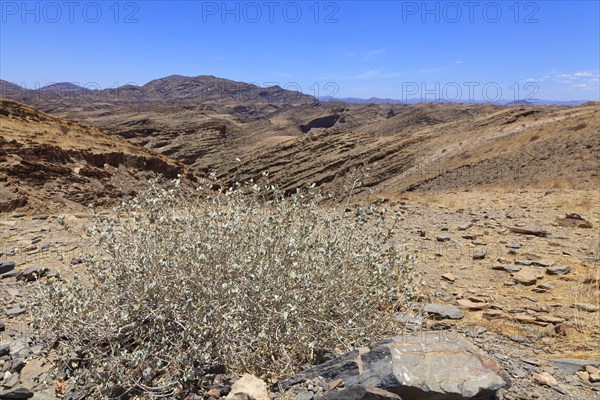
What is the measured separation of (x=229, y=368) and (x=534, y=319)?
275 cm

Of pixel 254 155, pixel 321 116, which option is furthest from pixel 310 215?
pixel 321 116

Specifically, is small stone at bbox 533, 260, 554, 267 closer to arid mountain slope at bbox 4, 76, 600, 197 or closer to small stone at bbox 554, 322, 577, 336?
small stone at bbox 554, 322, 577, 336

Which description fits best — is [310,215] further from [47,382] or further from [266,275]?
[47,382]

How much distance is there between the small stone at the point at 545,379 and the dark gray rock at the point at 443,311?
1092 mm

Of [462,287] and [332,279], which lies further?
[462,287]

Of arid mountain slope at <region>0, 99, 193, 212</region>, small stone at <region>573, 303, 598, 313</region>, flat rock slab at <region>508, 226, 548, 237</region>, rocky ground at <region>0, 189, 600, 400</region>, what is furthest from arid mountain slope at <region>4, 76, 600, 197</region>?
flat rock slab at <region>508, 226, 548, 237</region>

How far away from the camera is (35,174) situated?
820 centimetres

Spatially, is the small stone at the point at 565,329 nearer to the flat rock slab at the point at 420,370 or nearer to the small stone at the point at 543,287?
the small stone at the point at 543,287

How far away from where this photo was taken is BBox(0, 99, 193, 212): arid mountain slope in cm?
775

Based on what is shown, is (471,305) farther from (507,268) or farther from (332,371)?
(332,371)

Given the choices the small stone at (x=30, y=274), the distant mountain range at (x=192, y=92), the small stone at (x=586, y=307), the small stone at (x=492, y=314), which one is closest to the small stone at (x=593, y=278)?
the small stone at (x=586, y=307)

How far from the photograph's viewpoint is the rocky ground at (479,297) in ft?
8.55

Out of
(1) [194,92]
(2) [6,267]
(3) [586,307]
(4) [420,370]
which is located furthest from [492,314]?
(1) [194,92]

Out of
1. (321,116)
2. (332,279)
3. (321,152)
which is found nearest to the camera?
(332,279)
